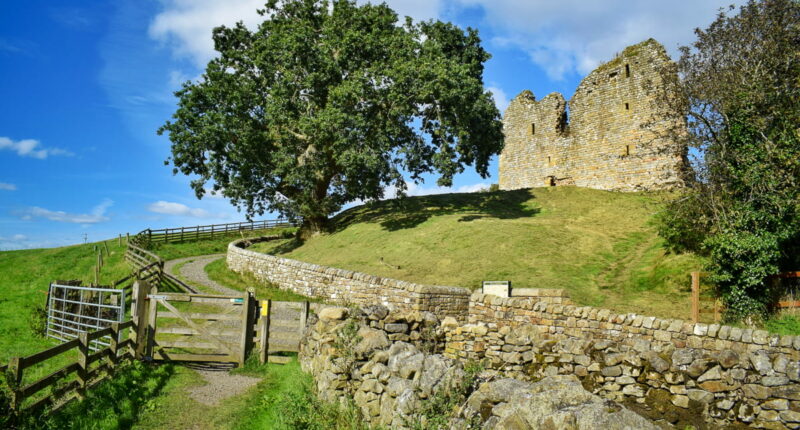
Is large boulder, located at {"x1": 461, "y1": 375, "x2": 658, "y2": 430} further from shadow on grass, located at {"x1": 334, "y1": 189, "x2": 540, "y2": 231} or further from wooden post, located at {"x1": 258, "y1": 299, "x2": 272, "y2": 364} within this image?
shadow on grass, located at {"x1": 334, "y1": 189, "x2": 540, "y2": 231}

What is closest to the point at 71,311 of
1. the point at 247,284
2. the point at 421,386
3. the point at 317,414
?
the point at 247,284

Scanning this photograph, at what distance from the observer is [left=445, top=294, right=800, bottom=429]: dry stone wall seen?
554 cm

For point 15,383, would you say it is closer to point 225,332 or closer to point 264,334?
point 225,332

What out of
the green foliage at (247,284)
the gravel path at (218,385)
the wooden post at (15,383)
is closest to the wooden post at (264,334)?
the gravel path at (218,385)

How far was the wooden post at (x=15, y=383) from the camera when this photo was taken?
662cm

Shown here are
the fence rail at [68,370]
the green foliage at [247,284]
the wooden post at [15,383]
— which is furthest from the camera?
the green foliage at [247,284]

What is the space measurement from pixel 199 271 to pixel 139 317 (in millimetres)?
18762

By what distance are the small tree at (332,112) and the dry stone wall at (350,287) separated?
6.08 m

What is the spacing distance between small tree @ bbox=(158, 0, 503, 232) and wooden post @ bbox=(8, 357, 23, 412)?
68.1 feet

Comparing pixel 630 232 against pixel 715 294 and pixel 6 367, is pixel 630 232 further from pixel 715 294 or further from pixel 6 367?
pixel 6 367

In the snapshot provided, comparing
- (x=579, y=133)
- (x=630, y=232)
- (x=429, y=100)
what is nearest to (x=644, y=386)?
(x=630, y=232)

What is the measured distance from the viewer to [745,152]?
50.3 ft

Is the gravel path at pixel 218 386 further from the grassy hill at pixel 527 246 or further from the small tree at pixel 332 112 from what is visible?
the small tree at pixel 332 112

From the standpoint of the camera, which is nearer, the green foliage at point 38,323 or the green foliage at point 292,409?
the green foliage at point 292,409
